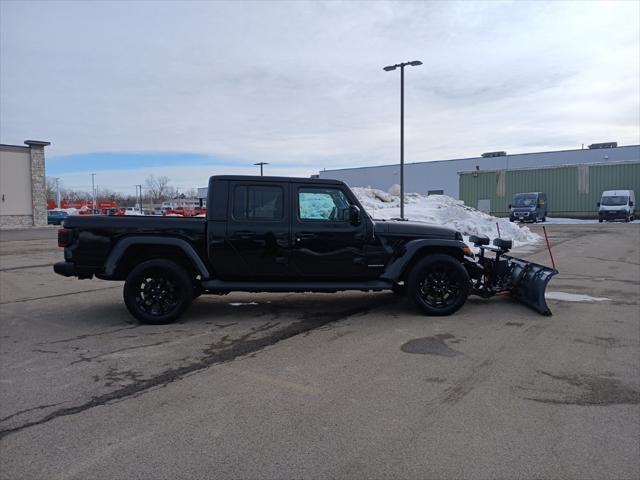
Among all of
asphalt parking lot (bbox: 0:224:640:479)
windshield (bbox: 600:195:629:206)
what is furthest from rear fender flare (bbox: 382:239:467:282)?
windshield (bbox: 600:195:629:206)

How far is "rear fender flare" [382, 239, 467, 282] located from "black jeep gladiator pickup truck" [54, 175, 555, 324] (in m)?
0.01

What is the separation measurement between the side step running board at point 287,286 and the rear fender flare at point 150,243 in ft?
0.74

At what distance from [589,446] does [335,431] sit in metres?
1.78

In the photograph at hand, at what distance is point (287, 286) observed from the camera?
7.12 m

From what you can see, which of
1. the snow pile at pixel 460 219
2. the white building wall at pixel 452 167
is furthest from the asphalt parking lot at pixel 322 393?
the white building wall at pixel 452 167

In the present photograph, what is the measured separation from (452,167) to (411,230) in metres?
61.3

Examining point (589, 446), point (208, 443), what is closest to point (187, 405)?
point (208, 443)

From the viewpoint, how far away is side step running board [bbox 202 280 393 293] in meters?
7.04

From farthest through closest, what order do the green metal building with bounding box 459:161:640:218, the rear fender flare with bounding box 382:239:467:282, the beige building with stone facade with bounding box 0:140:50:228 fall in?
the green metal building with bounding box 459:161:640:218
the beige building with stone facade with bounding box 0:140:50:228
the rear fender flare with bounding box 382:239:467:282

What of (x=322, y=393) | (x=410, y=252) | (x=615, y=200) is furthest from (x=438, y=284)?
(x=615, y=200)

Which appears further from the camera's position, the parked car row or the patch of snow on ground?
the parked car row

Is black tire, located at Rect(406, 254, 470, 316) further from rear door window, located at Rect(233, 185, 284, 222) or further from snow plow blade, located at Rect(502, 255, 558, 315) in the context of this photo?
rear door window, located at Rect(233, 185, 284, 222)

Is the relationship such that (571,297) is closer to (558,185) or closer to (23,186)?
(23,186)

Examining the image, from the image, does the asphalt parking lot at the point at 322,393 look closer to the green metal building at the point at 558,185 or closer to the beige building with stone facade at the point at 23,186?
the beige building with stone facade at the point at 23,186
